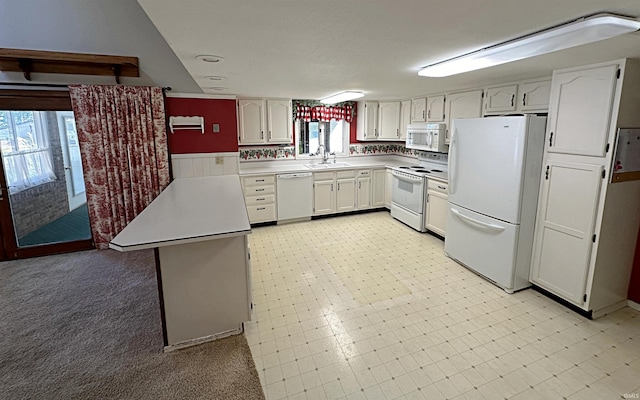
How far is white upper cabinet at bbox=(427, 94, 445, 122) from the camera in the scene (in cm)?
434

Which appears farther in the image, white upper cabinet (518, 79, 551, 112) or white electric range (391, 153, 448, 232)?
white electric range (391, 153, 448, 232)

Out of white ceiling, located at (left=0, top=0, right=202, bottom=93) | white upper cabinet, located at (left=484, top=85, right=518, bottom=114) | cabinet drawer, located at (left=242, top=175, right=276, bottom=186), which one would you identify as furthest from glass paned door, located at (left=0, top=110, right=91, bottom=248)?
white upper cabinet, located at (left=484, top=85, right=518, bottom=114)

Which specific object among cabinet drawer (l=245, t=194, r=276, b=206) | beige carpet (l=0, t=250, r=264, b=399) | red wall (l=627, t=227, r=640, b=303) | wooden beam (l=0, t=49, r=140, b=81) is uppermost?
wooden beam (l=0, t=49, r=140, b=81)

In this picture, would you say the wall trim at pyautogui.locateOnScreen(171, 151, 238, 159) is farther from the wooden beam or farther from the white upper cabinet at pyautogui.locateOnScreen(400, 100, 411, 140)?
the white upper cabinet at pyautogui.locateOnScreen(400, 100, 411, 140)

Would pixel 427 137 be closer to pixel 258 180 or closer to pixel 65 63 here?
pixel 258 180

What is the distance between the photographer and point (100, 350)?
2305mm

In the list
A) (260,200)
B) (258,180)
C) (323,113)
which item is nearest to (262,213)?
(260,200)

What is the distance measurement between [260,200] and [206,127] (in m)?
1.32

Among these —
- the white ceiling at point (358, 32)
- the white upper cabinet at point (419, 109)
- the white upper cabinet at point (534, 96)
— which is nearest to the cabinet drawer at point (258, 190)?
the white ceiling at point (358, 32)

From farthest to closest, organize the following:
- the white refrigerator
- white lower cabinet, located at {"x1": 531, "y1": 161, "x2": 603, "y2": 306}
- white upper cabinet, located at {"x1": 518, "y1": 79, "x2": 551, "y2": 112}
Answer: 1. white upper cabinet, located at {"x1": 518, "y1": 79, "x2": 551, "y2": 112}
2. the white refrigerator
3. white lower cabinet, located at {"x1": 531, "y1": 161, "x2": 603, "y2": 306}

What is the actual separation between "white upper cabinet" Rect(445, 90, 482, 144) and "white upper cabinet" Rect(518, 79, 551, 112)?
0.53 m

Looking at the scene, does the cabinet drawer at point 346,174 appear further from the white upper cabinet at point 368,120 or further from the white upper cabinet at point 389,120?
the white upper cabinet at point 389,120

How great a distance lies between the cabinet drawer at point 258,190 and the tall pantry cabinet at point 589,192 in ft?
11.4

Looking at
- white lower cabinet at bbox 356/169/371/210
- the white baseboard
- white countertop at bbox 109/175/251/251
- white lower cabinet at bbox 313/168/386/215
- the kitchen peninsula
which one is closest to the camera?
white countertop at bbox 109/175/251/251
